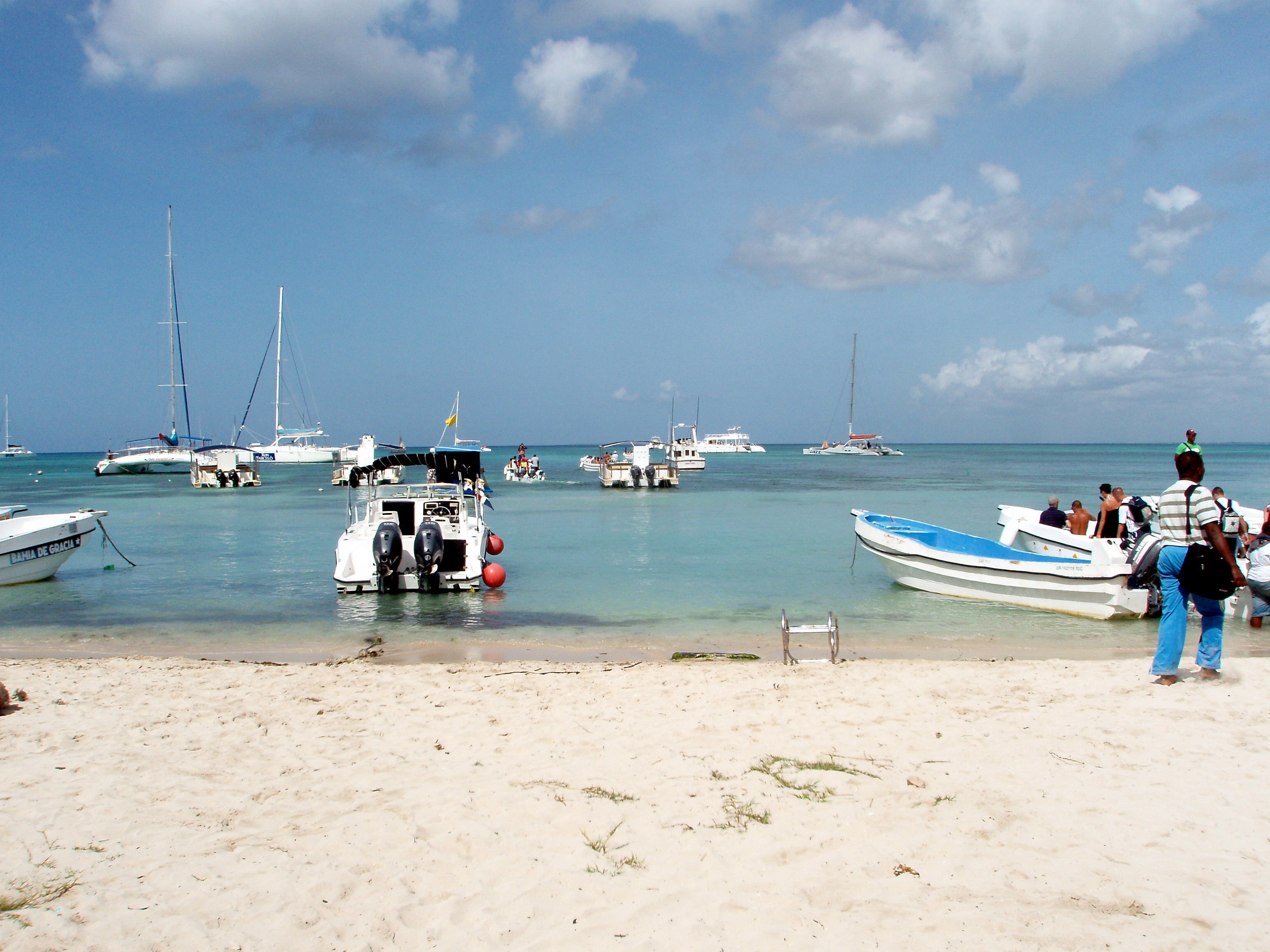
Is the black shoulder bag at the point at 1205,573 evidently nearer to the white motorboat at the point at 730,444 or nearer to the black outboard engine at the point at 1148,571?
the black outboard engine at the point at 1148,571

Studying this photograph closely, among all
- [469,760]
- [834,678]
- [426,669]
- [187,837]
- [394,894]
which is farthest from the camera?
[426,669]

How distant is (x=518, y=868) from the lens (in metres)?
4.18

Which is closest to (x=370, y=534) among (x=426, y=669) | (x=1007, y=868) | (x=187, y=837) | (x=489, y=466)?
(x=426, y=669)

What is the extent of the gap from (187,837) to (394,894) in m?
1.45

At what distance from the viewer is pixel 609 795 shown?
5.09 m

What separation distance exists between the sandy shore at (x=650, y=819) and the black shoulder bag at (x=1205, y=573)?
0.94 metres

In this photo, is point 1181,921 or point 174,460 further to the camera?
point 174,460

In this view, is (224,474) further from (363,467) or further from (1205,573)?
(1205,573)

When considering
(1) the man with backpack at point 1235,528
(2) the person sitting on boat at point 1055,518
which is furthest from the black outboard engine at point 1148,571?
(2) the person sitting on boat at point 1055,518

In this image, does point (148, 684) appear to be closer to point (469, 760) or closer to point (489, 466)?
point (469, 760)

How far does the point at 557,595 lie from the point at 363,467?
5215 millimetres

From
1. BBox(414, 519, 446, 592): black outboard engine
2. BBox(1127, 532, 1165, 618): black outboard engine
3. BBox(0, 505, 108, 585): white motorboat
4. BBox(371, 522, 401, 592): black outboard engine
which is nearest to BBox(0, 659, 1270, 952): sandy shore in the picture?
BBox(1127, 532, 1165, 618): black outboard engine

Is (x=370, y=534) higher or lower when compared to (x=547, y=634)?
higher

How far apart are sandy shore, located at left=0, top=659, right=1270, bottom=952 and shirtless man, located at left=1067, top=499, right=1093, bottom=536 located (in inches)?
388
